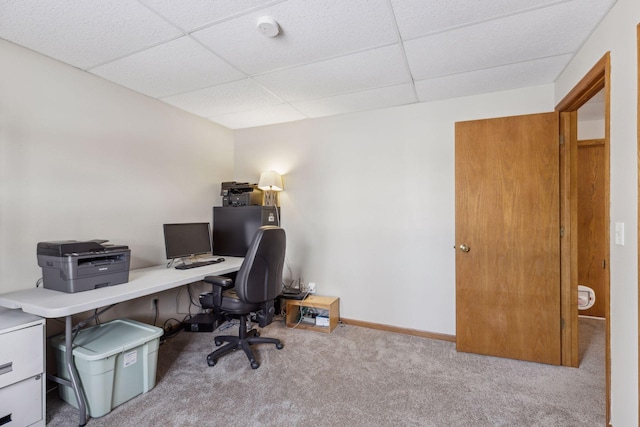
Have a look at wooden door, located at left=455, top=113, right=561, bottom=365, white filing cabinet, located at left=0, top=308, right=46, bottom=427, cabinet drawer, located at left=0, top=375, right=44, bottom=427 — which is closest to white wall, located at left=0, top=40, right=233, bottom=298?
white filing cabinet, located at left=0, top=308, right=46, bottom=427

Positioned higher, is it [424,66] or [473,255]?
[424,66]

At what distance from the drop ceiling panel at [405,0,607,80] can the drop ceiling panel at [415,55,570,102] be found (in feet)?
0.33

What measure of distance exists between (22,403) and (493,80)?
12.2ft

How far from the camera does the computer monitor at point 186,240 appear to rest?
2617 mm

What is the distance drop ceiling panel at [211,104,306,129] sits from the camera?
310 cm

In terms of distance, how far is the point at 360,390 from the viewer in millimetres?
2004

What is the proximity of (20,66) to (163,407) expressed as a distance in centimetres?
238

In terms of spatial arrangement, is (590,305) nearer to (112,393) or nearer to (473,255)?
(473,255)

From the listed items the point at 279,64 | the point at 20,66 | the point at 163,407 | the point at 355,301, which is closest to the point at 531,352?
the point at 355,301

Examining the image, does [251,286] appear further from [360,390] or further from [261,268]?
[360,390]

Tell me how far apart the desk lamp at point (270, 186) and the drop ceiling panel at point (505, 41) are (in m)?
1.76

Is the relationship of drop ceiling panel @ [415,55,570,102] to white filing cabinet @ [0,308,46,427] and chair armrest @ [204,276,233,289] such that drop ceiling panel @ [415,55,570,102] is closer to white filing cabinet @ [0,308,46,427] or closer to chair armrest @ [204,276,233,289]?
chair armrest @ [204,276,233,289]

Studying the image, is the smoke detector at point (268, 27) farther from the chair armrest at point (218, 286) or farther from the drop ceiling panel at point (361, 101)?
the chair armrest at point (218, 286)

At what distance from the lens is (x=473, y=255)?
2.54 m
